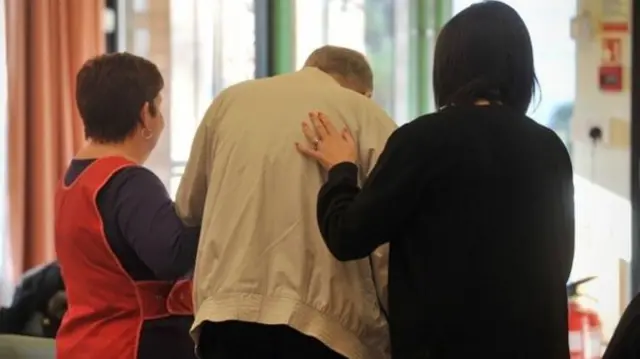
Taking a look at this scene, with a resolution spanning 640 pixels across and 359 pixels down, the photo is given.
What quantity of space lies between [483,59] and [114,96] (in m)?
0.70

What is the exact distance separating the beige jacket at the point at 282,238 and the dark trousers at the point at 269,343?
0.06ft

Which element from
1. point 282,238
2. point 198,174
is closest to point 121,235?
point 198,174

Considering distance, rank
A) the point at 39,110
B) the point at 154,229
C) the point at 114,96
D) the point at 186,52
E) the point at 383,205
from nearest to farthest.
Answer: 1. the point at 383,205
2. the point at 154,229
3. the point at 114,96
4. the point at 39,110
5. the point at 186,52

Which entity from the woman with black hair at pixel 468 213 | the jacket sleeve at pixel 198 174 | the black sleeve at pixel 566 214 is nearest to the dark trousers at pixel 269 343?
the woman with black hair at pixel 468 213

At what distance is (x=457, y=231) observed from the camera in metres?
1.45

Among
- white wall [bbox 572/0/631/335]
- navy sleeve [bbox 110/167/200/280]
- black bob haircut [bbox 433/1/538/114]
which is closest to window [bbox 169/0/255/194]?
white wall [bbox 572/0/631/335]

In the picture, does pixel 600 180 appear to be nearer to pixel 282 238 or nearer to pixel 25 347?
pixel 25 347

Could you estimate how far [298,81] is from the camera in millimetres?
1637

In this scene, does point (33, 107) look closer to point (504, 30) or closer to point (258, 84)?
point (258, 84)

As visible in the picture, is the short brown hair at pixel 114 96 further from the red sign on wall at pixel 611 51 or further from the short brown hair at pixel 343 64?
the red sign on wall at pixel 611 51

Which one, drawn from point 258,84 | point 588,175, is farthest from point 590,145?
point 258,84

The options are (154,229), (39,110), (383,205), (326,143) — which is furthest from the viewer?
(39,110)

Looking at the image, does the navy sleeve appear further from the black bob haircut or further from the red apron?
the black bob haircut

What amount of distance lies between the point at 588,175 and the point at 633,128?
0.24 m
